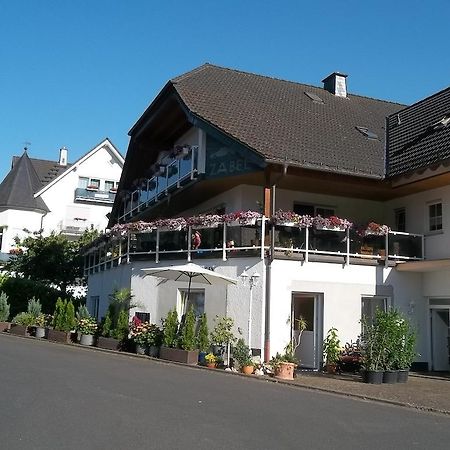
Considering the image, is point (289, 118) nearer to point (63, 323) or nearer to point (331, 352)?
point (331, 352)

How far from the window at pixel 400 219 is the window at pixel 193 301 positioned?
22.5ft

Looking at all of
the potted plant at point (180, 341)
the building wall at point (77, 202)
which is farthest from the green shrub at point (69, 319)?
the building wall at point (77, 202)

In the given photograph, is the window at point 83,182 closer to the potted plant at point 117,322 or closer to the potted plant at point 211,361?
the potted plant at point 117,322

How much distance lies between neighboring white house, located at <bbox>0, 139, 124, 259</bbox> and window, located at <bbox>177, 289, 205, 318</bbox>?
29640mm

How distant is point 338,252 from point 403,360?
4088 mm

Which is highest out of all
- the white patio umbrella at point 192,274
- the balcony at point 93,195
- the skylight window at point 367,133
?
the balcony at point 93,195

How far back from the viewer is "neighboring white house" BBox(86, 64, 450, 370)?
56.3 feet

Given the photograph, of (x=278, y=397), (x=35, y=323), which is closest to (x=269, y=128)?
(x=278, y=397)

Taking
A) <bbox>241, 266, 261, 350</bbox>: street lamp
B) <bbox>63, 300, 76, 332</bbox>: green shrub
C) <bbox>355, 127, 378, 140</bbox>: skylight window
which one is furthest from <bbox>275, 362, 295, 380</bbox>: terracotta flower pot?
<bbox>355, 127, 378, 140</bbox>: skylight window

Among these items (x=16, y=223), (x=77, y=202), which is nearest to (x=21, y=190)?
(x=16, y=223)

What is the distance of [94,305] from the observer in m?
27.1

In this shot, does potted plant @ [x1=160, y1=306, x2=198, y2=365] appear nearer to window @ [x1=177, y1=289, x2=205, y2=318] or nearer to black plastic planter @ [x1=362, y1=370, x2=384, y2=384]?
window @ [x1=177, y1=289, x2=205, y2=318]

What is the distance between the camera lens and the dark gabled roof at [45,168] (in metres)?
54.6

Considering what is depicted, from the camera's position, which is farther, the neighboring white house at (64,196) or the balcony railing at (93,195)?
the balcony railing at (93,195)
